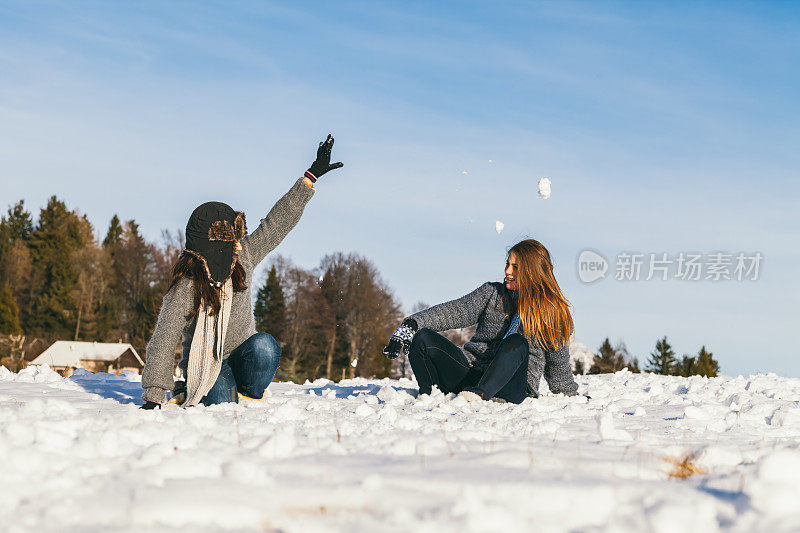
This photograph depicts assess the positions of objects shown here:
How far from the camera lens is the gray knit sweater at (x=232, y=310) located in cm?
463

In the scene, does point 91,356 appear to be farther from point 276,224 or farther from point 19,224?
point 276,224

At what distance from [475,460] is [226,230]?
269 cm

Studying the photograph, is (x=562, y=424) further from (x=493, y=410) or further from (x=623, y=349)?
(x=623, y=349)

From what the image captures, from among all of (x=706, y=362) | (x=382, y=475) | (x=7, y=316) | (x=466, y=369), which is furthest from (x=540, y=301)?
(x=7, y=316)

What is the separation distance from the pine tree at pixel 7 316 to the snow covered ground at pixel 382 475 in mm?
44078

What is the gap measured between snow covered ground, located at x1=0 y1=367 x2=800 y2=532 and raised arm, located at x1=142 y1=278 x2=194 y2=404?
0.57 metres

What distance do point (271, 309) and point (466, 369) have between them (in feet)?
115

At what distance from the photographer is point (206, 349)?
188 inches

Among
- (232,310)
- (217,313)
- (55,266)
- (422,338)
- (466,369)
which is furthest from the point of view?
(55,266)

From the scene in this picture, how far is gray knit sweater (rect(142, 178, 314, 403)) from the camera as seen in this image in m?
4.63

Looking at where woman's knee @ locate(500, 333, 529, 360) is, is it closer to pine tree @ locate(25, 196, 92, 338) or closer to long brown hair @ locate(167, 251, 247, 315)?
long brown hair @ locate(167, 251, 247, 315)

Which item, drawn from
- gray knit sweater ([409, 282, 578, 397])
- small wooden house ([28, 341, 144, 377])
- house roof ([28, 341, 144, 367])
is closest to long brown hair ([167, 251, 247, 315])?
gray knit sweater ([409, 282, 578, 397])

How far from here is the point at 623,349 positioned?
40688 millimetres

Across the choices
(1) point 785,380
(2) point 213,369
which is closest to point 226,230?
(2) point 213,369
